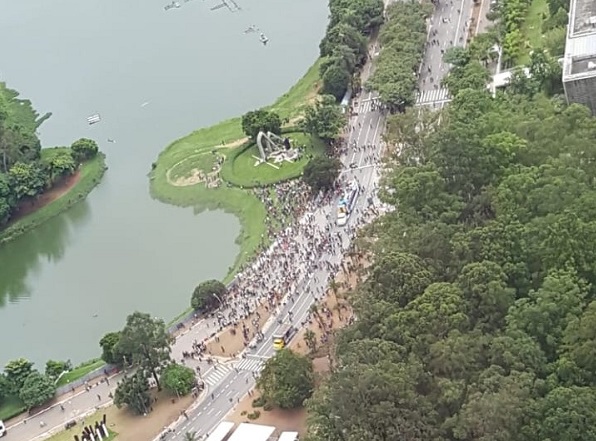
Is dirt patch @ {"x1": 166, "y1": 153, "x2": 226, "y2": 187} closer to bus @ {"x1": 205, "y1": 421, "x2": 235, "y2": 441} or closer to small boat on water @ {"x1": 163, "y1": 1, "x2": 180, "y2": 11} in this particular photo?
bus @ {"x1": 205, "y1": 421, "x2": 235, "y2": 441}

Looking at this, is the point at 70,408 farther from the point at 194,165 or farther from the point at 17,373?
the point at 194,165

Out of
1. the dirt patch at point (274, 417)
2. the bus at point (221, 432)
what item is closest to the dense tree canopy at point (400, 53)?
the dirt patch at point (274, 417)

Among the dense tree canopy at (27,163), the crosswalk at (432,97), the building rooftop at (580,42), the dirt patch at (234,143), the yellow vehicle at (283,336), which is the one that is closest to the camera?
the yellow vehicle at (283,336)

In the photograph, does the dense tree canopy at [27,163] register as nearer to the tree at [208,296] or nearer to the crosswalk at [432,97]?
the tree at [208,296]

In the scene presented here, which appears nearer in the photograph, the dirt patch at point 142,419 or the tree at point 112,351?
the dirt patch at point 142,419

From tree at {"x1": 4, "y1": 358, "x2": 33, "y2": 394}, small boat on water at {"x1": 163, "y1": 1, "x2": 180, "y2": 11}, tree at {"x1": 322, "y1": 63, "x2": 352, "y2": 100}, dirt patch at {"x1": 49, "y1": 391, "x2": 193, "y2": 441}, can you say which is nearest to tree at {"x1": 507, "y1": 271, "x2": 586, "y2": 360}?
dirt patch at {"x1": 49, "y1": 391, "x2": 193, "y2": 441}

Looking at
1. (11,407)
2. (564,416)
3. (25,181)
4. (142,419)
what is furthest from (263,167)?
(564,416)

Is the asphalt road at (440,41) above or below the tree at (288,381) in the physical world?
above
